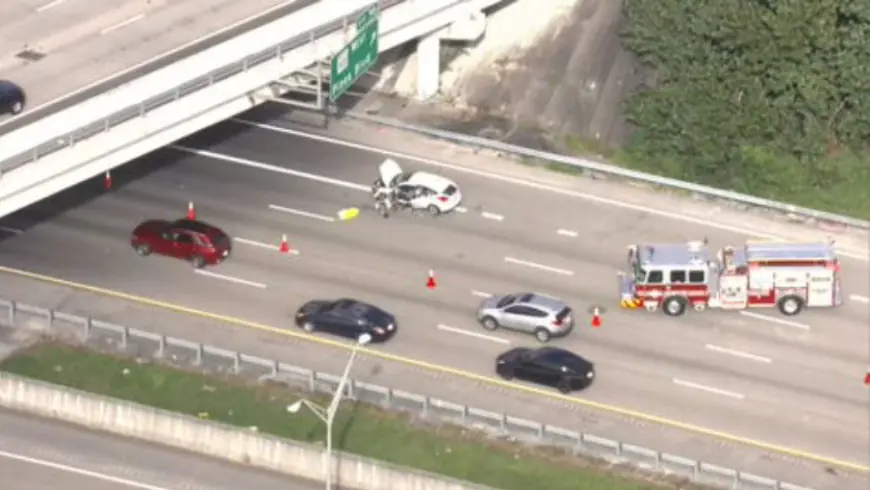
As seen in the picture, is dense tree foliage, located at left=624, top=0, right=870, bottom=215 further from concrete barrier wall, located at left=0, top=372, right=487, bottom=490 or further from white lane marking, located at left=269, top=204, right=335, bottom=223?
concrete barrier wall, located at left=0, top=372, right=487, bottom=490

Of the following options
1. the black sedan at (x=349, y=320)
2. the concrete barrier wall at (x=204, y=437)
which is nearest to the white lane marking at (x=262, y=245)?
the black sedan at (x=349, y=320)

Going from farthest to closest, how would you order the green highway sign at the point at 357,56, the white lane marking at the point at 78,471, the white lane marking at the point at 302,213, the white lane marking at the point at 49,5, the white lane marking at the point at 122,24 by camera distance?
the white lane marking at the point at 302,213, the white lane marking at the point at 49,5, the white lane marking at the point at 122,24, the green highway sign at the point at 357,56, the white lane marking at the point at 78,471

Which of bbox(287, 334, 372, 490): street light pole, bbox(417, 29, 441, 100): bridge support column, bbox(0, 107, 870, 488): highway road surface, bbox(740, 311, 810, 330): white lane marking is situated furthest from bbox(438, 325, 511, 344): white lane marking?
bbox(417, 29, 441, 100): bridge support column

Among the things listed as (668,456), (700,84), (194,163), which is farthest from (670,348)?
(194,163)

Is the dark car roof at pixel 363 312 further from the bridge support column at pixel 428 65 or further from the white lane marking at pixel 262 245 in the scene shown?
the bridge support column at pixel 428 65

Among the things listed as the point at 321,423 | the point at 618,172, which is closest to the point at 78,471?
the point at 321,423
